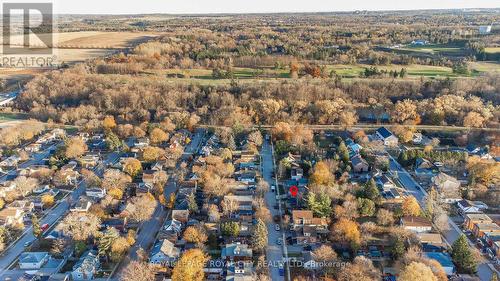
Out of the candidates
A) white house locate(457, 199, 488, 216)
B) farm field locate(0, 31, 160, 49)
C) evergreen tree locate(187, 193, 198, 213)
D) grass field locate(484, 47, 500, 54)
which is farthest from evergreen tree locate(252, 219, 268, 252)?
farm field locate(0, 31, 160, 49)

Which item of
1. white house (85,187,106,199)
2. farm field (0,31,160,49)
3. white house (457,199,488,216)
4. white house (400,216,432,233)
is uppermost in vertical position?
farm field (0,31,160,49)

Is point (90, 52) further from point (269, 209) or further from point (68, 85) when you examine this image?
point (269, 209)

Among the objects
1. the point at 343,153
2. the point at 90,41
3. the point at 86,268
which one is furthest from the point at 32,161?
the point at 90,41

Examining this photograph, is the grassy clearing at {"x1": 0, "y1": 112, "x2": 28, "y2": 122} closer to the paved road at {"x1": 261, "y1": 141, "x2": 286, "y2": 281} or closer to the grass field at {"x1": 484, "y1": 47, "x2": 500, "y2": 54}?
the paved road at {"x1": 261, "y1": 141, "x2": 286, "y2": 281}

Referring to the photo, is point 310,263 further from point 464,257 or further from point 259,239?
point 464,257

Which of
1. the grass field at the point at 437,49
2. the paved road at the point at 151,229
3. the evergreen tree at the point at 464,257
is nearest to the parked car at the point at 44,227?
the paved road at the point at 151,229

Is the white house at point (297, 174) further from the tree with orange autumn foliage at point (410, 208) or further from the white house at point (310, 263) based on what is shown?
the white house at point (310, 263)

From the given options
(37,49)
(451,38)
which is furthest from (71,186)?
(451,38)
